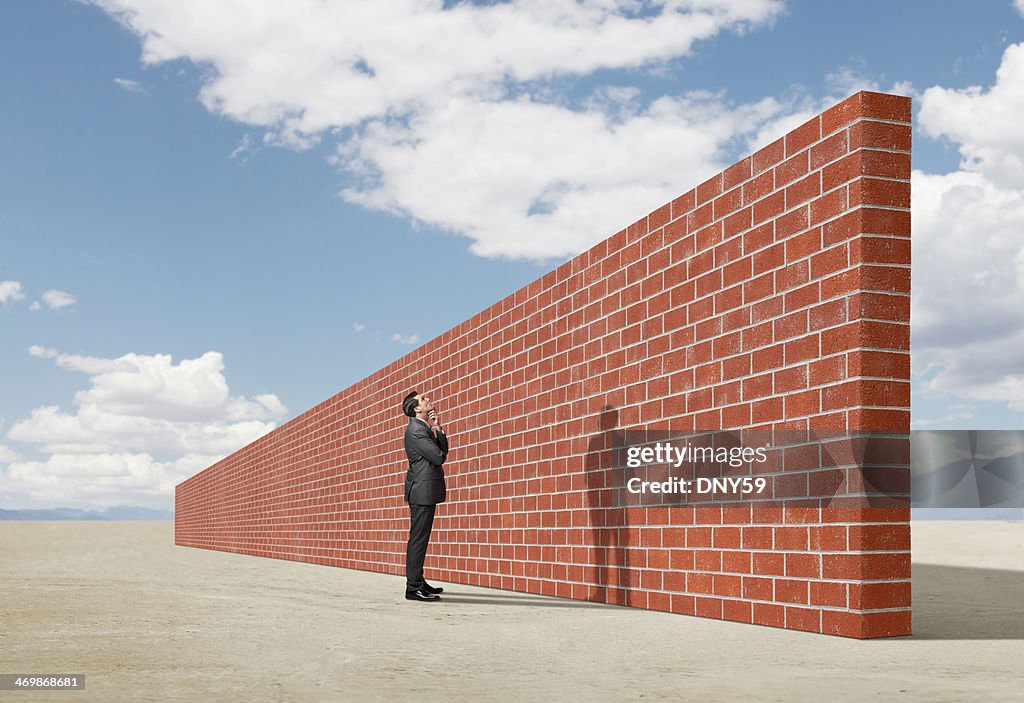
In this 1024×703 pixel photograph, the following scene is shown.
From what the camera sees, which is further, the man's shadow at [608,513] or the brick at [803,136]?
the man's shadow at [608,513]

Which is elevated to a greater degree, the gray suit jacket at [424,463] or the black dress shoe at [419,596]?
the gray suit jacket at [424,463]

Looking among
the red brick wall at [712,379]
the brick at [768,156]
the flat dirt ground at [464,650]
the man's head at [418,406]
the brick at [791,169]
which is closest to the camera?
the flat dirt ground at [464,650]

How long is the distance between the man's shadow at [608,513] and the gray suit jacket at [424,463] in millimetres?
1562

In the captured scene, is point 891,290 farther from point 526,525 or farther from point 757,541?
point 526,525

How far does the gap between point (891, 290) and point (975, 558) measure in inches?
438

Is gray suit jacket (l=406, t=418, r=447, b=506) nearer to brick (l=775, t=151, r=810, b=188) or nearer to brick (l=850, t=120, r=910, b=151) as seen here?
brick (l=775, t=151, r=810, b=188)

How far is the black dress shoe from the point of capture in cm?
1051

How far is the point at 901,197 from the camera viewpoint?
739 cm

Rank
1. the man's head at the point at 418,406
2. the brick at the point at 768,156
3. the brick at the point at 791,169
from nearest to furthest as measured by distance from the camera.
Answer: the brick at the point at 791,169, the brick at the point at 768,156, the man's head at the point at 418,406

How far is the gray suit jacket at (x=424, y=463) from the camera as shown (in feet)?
33.5

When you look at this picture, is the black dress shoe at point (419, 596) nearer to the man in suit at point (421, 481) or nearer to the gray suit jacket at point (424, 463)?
the man in suit at point (421, 481)

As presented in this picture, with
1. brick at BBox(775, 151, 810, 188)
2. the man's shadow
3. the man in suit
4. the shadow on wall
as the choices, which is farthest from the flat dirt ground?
brick at BBox(775, 151, 810, 188)

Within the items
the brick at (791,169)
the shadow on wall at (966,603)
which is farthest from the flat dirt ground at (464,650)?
the brick at (791,169)

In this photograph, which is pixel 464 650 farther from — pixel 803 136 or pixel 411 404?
pixel 803 136
